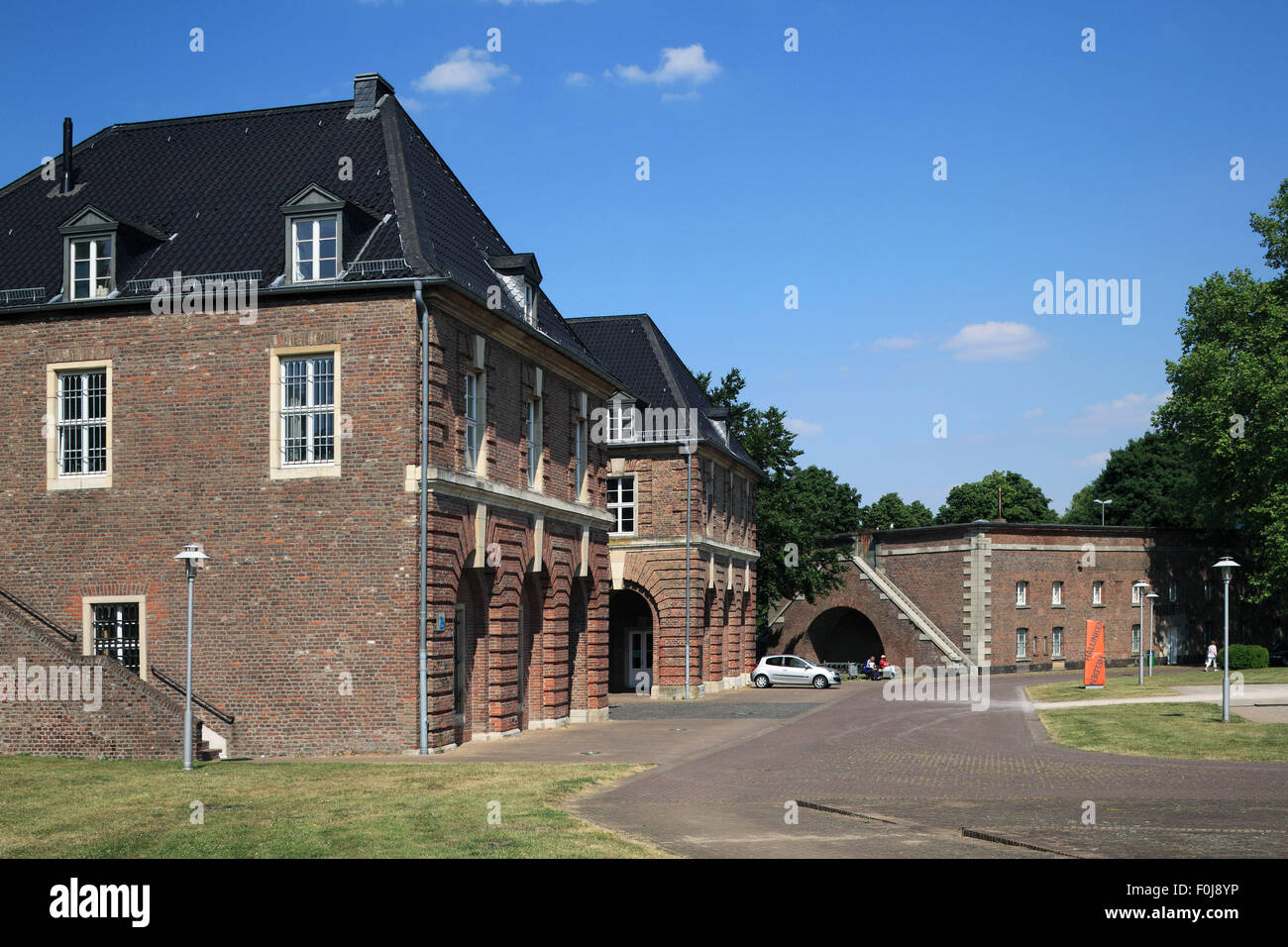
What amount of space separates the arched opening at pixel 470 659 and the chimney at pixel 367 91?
437 inches

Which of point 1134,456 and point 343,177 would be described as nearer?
point 343,177

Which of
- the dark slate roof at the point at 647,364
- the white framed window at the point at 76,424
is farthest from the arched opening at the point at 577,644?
the dark slate roof at the point at 647,364

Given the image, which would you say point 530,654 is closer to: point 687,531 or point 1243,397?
point 687,531

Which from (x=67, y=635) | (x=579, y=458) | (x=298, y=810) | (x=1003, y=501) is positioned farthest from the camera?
(x=1003, y=501)

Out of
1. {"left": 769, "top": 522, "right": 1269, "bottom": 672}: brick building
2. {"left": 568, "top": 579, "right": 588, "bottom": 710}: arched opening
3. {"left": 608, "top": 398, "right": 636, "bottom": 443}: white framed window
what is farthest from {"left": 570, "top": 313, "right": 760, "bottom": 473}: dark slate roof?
{"left": 769, "top": 522, "right": 1269, "bottom": 672}: brick building

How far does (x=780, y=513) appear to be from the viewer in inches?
2370

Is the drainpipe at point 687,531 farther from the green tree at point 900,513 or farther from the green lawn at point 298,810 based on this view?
the green tree at point 900,513

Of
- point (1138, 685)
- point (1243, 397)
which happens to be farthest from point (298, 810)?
point (1243, 397)

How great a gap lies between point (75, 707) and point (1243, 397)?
4861cm

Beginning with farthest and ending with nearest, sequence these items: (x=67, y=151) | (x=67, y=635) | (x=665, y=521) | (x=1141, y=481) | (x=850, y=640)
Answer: (x=1141, y=481) < (x=850, y=640) < (x=665, y=521) < (x=67, y=151) < (x=67, y=635)

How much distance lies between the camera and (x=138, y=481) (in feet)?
84.1
